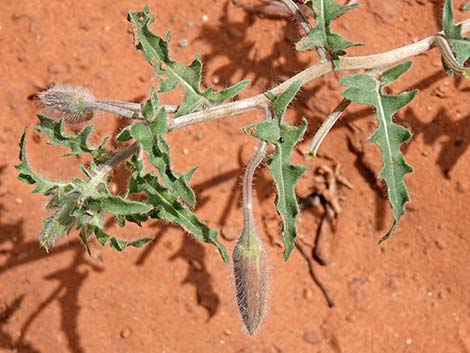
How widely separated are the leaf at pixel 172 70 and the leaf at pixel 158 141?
257 millimetres

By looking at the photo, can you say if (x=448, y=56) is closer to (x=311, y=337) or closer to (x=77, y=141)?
(x=77, y=141)

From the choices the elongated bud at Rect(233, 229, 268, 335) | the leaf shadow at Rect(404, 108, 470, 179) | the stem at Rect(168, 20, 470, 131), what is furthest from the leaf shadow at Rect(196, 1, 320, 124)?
the elongated bud at Rect(233, 229, 268, 335)

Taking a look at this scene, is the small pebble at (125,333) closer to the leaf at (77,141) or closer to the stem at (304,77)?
the leaf at (77,141)

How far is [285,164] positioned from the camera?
2689 mm

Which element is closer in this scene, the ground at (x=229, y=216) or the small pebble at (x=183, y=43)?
the ground at (x=229, y=216)

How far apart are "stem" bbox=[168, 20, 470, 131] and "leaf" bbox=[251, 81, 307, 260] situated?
195 mm

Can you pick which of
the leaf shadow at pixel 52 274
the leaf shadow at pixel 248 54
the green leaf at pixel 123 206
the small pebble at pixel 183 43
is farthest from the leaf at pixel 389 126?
the leaf shadow at pixel 52 274

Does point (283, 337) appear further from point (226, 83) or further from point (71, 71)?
point (71, 71)

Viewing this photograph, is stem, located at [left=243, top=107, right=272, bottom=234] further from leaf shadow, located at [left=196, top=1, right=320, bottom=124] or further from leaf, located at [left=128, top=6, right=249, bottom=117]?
leaf shadow, located at [left=196, top=1, right=320, bottom=124]

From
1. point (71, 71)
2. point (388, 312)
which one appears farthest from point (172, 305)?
point (71, 71)

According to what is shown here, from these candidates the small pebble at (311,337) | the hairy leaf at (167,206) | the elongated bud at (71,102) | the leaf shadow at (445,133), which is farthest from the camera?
the small pebble at (311,337)

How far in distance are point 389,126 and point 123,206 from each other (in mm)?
1059

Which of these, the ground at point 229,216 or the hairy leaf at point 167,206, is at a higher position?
the hairy leaf at point 167,206

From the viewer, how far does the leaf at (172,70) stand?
9.39 ft
